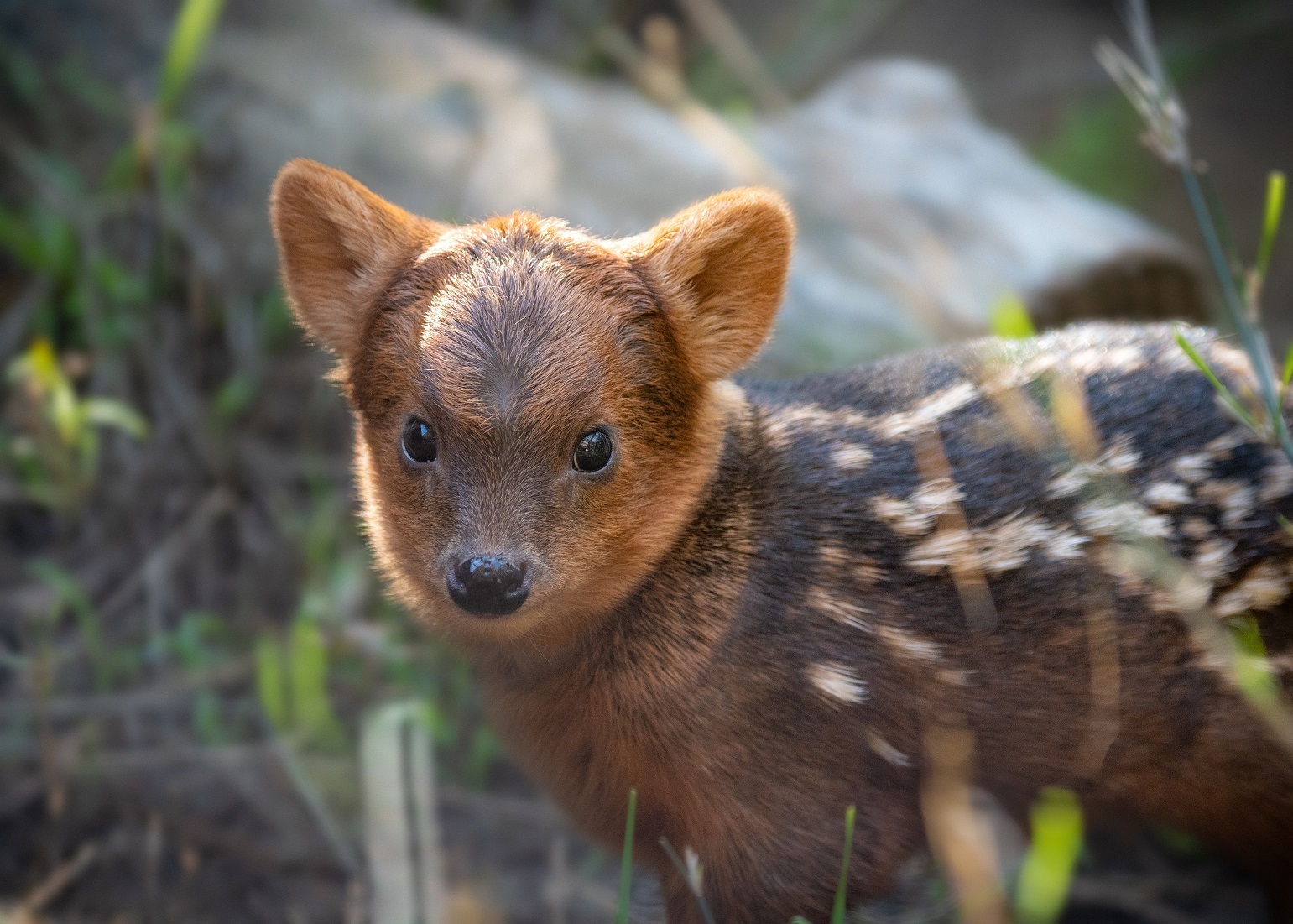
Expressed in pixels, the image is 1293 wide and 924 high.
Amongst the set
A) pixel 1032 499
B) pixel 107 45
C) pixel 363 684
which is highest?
pixel 107 45

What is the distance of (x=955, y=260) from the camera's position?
4.80m

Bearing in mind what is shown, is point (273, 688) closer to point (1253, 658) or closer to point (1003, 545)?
point (1003, 545)

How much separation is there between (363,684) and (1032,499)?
254 centimetres

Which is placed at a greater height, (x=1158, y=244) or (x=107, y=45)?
(x=107, y=45)

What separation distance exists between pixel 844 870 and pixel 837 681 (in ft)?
1.32

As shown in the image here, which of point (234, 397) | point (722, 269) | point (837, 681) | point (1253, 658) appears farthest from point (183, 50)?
point (1253, 658)

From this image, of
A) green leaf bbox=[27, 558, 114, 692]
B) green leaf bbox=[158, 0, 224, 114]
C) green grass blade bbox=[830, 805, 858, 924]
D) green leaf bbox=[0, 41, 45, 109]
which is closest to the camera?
green grass blade bbox=[830, 805, 858, 924]

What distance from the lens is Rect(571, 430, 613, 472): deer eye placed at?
258 cm

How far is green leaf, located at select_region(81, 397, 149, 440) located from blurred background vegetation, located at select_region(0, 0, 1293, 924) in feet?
0.09

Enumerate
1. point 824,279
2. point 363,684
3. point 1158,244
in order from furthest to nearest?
point 1158,244
point 824,279
point 363,684

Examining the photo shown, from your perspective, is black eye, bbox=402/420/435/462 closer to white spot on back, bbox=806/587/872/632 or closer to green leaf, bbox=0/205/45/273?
white spot on back, bbox=806/587/872/632

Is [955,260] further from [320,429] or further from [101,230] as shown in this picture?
[101,230]

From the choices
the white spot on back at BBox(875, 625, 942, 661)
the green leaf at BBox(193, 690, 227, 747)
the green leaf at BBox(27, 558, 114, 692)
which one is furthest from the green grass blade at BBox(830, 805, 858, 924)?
the green leaf at BBox(27, 558, 114, 692)

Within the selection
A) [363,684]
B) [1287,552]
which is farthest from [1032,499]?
[363,684]
